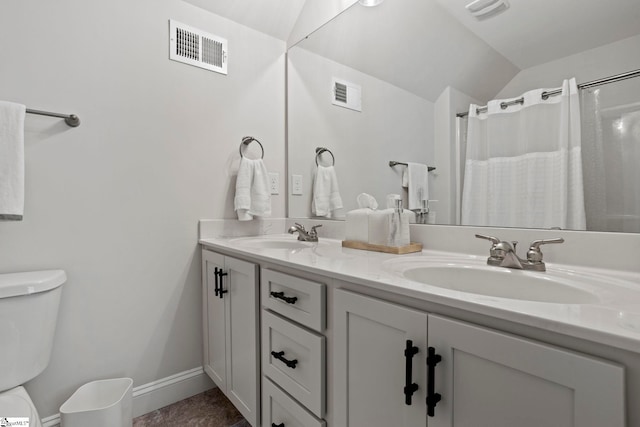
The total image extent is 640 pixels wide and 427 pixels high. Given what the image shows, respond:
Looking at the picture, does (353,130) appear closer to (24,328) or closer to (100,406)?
(24,328)

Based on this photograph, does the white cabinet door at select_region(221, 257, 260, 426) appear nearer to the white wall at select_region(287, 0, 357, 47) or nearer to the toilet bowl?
the toilet bowl

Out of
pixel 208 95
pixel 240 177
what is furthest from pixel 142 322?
pixel 208 95

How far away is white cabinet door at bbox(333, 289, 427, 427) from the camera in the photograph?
654 mm

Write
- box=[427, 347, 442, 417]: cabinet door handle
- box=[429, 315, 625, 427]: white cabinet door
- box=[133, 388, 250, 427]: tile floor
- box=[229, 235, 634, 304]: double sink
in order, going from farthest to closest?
box=[133, 388, 250, 427]: tile floor, box=[229, 235, 634, 304]: double sink, box=[427, 347, 442, 417]: cabinet door handle, box=[429, 315, 625, 427]: white cabinet door

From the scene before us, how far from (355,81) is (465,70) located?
0.60m

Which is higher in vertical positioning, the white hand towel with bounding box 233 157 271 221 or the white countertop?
the white hand towel with bounding box 233 157 271 221

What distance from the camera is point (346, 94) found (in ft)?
5.46

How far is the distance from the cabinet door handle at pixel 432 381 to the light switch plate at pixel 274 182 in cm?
144

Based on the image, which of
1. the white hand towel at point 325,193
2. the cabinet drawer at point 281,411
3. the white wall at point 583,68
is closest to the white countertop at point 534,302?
the cabinet drawer at point 281,411

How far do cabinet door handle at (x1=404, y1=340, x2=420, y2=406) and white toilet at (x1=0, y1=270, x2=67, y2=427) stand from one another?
Answer: 3.58ft

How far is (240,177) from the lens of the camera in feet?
5.47

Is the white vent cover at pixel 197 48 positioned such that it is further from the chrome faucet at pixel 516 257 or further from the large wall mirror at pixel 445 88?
the chrome faucet at pixel 516 257

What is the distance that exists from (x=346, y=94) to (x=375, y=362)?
1337 mm

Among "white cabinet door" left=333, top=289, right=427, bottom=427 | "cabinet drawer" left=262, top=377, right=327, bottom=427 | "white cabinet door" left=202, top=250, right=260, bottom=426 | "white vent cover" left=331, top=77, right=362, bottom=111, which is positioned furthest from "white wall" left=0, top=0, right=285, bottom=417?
"white cabinet door" left=333, top=289, right=427, bottom=427
